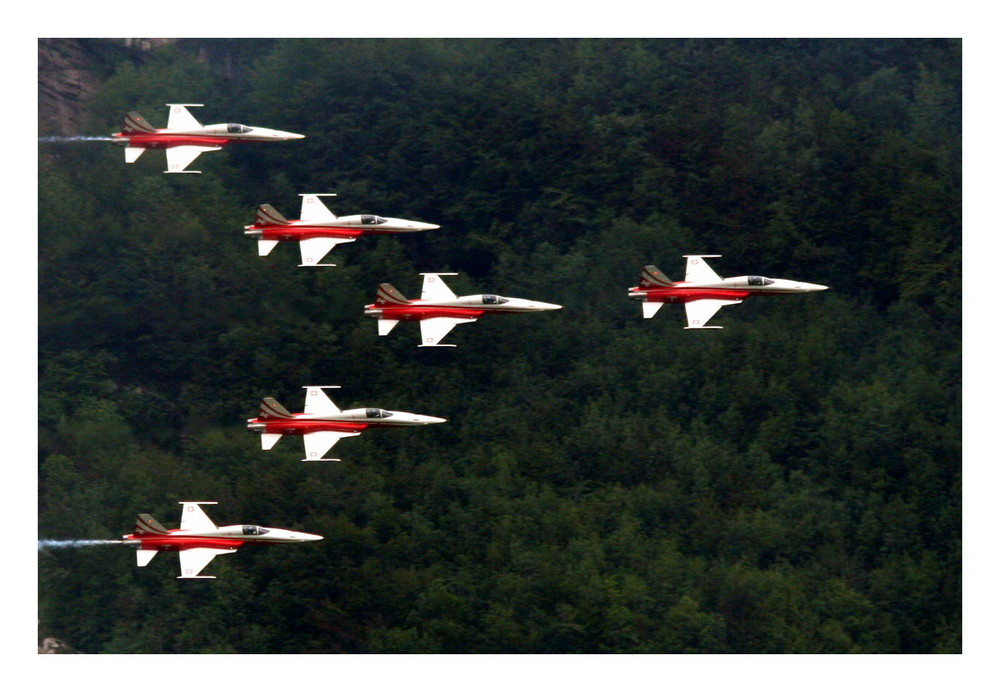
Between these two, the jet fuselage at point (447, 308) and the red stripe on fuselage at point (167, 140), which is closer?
the jet fuselage at point (447, 308)

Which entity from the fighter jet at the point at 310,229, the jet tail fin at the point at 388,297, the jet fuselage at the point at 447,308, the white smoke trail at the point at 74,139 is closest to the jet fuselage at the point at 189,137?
the fighter jet at the point at 310,229

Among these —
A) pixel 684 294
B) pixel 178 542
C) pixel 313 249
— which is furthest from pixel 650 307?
pixel 178 542

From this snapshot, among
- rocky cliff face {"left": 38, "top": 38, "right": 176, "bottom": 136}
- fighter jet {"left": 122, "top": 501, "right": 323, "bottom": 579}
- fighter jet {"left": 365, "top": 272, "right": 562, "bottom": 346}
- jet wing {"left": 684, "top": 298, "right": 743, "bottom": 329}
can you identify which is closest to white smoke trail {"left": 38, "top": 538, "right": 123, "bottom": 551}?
fighter jet {"left": 122, "top": 501, "right": 323, "bottom": 579}

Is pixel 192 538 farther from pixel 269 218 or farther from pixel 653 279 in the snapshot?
pixel 653 279

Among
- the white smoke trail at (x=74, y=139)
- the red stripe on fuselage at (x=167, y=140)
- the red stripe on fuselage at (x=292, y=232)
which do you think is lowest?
the red stripe on fuselage at (x=292, y=232)

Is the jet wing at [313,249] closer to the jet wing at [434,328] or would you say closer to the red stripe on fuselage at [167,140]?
the jet wing at [434,328]

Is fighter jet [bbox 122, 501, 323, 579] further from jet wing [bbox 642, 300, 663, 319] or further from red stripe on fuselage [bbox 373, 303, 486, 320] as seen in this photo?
jet wing [bbox 642, 300, 663, 319]
